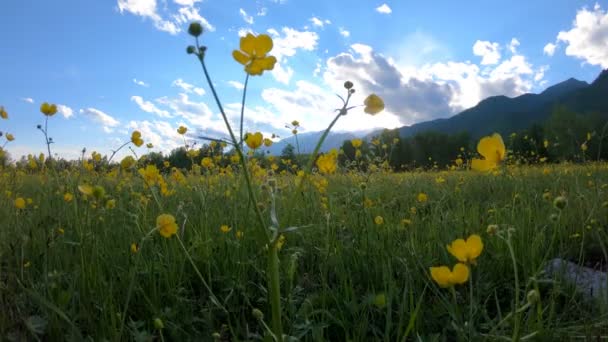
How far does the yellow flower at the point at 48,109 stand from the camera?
8.15 feet

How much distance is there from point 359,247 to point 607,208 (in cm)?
192

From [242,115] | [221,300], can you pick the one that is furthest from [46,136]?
[242,115]

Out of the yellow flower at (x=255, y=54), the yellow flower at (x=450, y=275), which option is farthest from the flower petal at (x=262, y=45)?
the yellow flower at (x=450, y=275)

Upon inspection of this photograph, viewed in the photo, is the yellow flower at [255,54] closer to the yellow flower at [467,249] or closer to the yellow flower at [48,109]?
the yellow flower at [467,249]

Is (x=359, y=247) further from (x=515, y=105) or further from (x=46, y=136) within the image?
(x=515, y=105)

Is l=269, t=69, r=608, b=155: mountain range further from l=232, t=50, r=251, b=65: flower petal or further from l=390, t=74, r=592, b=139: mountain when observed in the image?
l=232, t=50, r=251, b=65: flower petal

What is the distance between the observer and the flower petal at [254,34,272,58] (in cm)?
104

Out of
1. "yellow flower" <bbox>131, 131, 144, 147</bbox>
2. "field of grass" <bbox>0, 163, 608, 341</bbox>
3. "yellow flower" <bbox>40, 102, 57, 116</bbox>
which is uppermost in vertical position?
"yellow flower" <bbox>40, 102, 57, 116</bbox>

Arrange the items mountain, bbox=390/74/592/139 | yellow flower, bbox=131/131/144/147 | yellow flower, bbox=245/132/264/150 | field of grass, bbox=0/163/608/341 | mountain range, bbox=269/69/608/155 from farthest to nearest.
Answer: mountain, bbox=390/74/592/139 < mountain range, bbox=269/69/608/155 < yellow flower, bbox=131/131/144/147 < yellow flower, bbox=245/132/264/150 < field of grass, bbox=0/163/608/341

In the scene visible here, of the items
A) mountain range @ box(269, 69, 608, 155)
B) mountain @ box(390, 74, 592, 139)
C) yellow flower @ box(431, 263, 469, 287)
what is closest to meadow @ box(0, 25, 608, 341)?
yellow flower @ box(431, 263, 469, 287)

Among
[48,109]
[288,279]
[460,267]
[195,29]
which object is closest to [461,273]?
[460,267]

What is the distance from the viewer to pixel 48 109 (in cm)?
252

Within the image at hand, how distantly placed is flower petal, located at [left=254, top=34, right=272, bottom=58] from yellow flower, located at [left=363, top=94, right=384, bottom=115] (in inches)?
11.4

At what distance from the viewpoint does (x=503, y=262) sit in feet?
5.86
